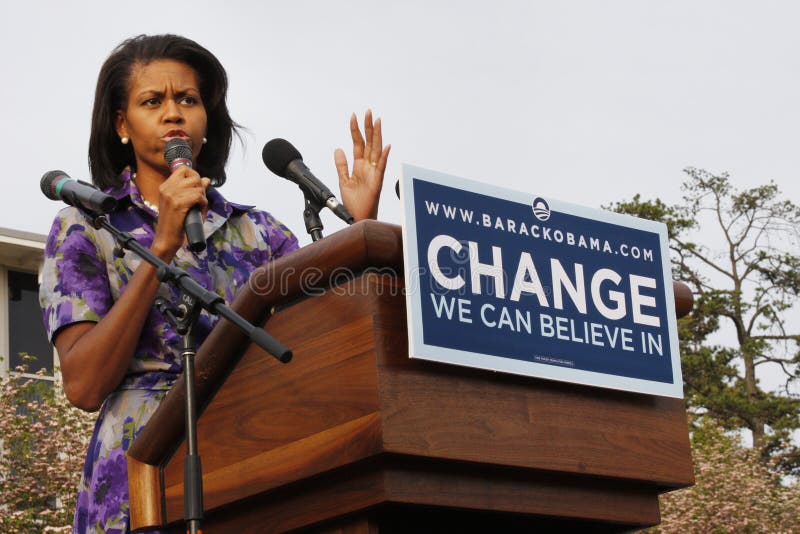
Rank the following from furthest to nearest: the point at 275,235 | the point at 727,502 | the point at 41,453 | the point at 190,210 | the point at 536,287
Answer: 1. the point at 727,502
2. the point at 41,453
3. the point at 275,235
4. the point at 190,210
5. the point at 536,287

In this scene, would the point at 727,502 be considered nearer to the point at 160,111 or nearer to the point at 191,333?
the point at 160,111

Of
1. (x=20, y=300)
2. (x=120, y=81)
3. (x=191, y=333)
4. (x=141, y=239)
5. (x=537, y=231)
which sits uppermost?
(x=20, y=300)

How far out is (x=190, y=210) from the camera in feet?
8.75

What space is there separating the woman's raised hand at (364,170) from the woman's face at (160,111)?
1.28 feet

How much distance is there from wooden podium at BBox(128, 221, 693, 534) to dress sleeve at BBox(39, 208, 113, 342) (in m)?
0.39

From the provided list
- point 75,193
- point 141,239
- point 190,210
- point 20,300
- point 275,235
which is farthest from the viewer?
point 20,300

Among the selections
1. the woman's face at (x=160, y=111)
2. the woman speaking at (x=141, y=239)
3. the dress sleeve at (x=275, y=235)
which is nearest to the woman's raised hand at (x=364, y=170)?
the woman speaking at (x=141, y=239)

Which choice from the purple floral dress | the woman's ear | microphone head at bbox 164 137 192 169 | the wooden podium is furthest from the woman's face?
the wooden podium

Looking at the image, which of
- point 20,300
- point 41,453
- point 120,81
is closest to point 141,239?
point 120,81

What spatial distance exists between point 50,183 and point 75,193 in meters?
0.17

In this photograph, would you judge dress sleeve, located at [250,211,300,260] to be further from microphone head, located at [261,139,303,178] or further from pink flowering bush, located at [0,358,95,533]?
pink flowering bush, located at [0,358,95,533]

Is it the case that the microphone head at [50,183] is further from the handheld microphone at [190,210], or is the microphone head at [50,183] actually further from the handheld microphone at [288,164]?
the handheld microphone at [288,164]

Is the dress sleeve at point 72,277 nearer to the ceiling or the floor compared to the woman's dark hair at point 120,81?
nearer to the floor

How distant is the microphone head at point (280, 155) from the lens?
3.16m
